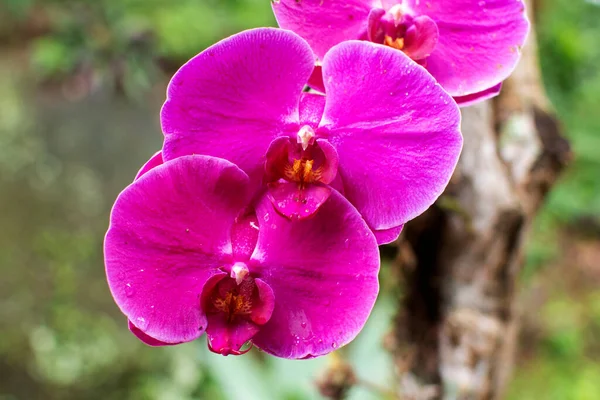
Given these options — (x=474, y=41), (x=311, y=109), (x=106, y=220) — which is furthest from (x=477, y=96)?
(x=106, y=220)

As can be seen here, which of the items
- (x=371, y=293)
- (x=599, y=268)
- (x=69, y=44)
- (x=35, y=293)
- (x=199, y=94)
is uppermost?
(x=199, y=94)

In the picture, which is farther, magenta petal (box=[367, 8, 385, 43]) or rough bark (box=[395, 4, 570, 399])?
rough bark (box=[395, 4, 570, 399])

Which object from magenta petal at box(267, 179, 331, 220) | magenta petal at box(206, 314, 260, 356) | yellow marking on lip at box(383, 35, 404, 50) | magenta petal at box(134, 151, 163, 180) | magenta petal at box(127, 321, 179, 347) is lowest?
magenta petal at box(127, 321, 179, 347)

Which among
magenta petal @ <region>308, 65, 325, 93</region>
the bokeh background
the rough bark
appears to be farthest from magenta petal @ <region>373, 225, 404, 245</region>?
the bokeh background

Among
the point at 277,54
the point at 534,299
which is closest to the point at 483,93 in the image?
the point at 277,54

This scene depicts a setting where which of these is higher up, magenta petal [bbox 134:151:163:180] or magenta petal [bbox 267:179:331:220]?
magenta petal [bbox 134:151:163:180]

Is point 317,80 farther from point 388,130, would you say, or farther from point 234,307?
point 234,307

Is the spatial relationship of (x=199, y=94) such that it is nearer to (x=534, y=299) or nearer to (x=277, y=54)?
(x=277, y=54)

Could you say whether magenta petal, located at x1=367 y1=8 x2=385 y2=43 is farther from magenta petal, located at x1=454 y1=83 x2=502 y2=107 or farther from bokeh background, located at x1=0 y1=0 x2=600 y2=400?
bokeh background, located at x1=0 y1=0 x2=600 y2=400

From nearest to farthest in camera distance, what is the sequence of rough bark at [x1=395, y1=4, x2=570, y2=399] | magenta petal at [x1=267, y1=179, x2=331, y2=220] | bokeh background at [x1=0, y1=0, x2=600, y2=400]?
magenta petal at [x1=267, y1=179, x2=331, y2=220] < rough bark at [x1=395, y1=4, x2=570, y2=399] < bokeh background at [x1=0, y1=0, x2=600, y2=400]
